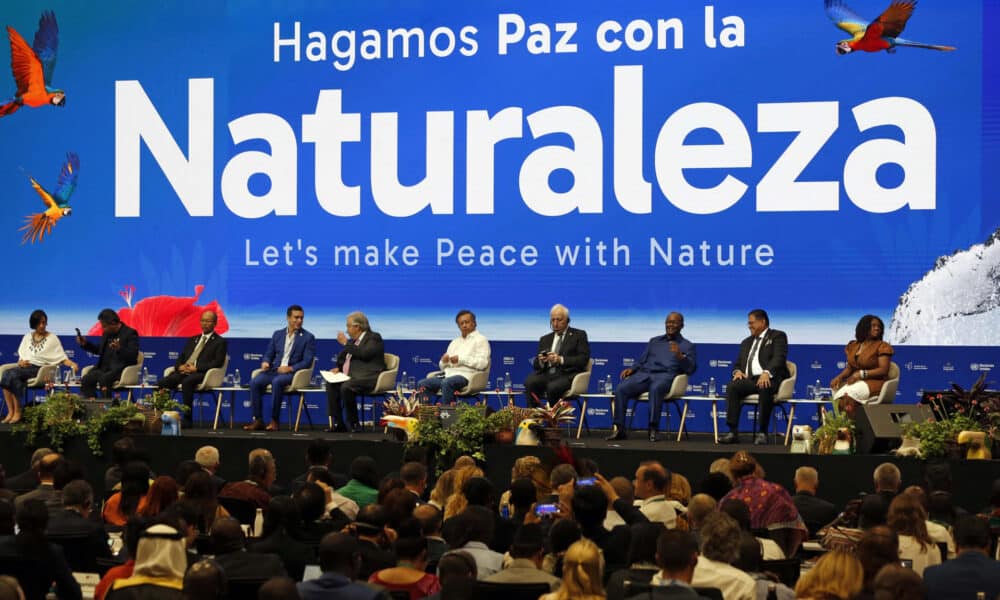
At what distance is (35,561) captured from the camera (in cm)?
464

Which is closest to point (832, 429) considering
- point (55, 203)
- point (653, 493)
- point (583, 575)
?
point (653, 493)

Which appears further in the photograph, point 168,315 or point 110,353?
point 168,315

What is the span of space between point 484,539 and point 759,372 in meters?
5.31

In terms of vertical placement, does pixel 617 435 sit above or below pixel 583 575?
above

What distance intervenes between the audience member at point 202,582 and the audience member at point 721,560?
1523mm

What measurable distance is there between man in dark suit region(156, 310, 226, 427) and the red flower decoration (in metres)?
0.98

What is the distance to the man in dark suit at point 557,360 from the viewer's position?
10.3 meters

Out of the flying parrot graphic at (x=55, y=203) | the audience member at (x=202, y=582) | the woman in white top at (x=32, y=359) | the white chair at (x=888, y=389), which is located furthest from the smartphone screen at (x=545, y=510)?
the flying parrot graphic at (x=55, y=203)

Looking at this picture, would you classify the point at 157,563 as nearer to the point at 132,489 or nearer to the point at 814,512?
the point at 132,489

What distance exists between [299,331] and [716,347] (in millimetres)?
3412

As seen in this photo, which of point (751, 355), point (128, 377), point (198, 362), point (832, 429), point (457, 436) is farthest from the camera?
point (128, 377)

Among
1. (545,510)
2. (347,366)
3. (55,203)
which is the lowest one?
(545,510)

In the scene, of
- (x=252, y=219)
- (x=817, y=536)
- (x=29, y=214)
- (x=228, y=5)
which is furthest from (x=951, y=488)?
(x=29, y=214)

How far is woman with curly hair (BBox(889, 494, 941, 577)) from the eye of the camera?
5234 millimetres
